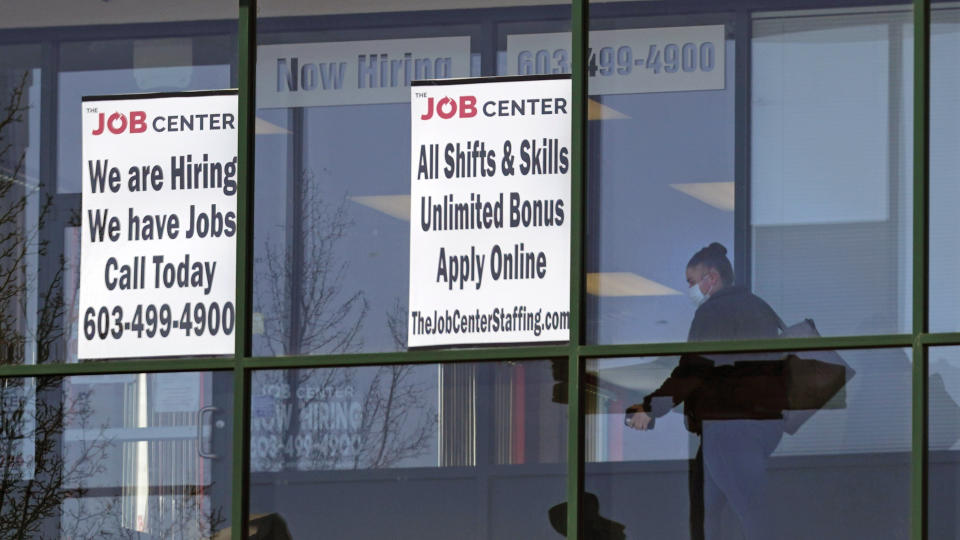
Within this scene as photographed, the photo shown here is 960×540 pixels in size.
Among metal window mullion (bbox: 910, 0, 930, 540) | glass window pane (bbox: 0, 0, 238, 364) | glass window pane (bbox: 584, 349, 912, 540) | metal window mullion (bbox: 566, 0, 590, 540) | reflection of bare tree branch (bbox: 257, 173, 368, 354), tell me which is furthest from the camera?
glass window pane (bbox: 0, 0, 238, 364)

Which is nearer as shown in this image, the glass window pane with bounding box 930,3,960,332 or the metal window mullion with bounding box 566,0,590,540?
the glass window pane with bounding box 930,3,960,332

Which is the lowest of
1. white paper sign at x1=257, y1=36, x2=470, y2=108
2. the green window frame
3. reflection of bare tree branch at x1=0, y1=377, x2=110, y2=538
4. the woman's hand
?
reflection of bare tree branch at x1=0, y1=377, x2=110, y2=538

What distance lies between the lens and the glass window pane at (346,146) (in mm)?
7551

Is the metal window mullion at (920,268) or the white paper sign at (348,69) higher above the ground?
the white paper sign at (348,69)

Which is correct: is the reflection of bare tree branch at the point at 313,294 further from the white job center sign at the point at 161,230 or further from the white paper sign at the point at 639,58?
the white paper sign at the point at 639,58

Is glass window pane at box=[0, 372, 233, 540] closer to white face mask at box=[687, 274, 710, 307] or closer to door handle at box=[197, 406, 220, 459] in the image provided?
door handle at box=[197, 406, 220, 459]

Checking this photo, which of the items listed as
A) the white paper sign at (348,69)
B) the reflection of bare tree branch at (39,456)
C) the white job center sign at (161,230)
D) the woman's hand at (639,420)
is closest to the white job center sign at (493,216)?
the white paper sign at (348,69)

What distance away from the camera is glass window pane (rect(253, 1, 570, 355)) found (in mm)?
7551

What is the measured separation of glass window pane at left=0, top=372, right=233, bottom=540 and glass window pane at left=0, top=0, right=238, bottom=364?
0.69 ft

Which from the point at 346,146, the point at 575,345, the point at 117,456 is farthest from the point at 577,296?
the point at 117,456

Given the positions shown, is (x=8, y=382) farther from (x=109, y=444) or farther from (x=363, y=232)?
(x=363, y=232)

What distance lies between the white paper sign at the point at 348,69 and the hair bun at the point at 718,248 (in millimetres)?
1248

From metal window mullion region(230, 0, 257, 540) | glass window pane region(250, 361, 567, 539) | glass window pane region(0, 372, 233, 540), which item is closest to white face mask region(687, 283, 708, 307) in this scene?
glass window pane region(250, 361, 567, 539)

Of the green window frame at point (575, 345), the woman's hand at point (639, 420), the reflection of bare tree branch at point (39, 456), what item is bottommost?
the reflection of bare tree branch at point (39, 456)
